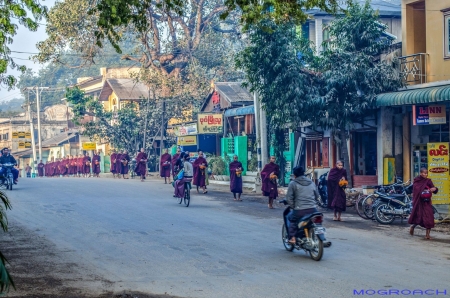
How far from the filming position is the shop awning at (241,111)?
104 feet

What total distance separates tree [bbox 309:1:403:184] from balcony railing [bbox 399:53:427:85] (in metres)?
0.26

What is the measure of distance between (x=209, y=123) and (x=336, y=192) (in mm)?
17011

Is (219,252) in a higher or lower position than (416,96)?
lower

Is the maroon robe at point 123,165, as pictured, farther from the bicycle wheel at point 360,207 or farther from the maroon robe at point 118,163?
the bicycle wheel at point 360,207

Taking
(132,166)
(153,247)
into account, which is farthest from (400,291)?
(132,166)

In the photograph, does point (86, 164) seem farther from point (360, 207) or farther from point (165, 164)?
point (360, 207)

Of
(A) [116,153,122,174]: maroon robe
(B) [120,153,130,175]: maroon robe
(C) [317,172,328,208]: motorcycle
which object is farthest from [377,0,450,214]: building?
(A) [116,153,122,174]: maroon robe

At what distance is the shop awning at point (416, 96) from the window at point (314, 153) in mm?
6947

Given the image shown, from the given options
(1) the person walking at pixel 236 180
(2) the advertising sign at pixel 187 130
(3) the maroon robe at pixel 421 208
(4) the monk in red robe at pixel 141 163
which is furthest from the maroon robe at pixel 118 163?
(3) the maroon robe at pixel 421 208

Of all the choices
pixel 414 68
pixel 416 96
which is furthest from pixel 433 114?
pixel 414 68

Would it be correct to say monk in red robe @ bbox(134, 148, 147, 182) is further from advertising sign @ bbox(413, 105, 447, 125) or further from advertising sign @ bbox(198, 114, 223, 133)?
advertising sign @ bbox(413, 105, 447, 125)

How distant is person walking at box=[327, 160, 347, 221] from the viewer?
17677 millimetres

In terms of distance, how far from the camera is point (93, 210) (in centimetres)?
1916

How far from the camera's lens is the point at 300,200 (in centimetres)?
1164
